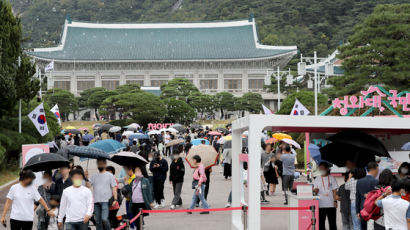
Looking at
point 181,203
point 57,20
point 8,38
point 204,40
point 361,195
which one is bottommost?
point 181,203

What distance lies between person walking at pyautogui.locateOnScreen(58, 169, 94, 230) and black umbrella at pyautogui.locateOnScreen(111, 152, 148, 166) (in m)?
2.40

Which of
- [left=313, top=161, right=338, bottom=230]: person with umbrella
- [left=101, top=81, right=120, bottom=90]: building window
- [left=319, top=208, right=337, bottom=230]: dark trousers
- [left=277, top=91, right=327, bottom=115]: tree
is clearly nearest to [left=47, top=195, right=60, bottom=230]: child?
[left=313, top=161, right=338, bottom=230]: person with umbrella

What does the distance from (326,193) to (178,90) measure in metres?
48.7

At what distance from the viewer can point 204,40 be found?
77.2 meters

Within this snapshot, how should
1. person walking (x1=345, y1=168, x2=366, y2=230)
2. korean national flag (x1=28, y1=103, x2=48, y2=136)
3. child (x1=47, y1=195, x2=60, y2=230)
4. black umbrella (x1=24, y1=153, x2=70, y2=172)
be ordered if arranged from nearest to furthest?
person walking (x1=345, y1=168, x2=366, y2=230)
child (x1=47, y1=195, x2=60, y2=230)
black umbrella (x1=24, y1=153, x2=70, y2=172)
korean national flag (x1=28, y1=103, x2=48, y2=136)

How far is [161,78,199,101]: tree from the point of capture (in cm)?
5562

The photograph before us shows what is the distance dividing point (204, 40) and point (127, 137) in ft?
157

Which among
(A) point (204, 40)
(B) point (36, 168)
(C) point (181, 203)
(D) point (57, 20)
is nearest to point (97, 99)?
(A) point (204, 40)

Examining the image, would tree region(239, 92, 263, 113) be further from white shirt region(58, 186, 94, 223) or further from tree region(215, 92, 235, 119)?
white shirt region(58, 186, 94, 223)

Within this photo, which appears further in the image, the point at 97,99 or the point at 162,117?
the point at 97,99

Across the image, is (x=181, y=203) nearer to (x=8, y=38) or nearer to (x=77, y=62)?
(x=8, y=38)

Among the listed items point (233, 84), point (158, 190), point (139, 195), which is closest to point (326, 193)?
point (139, 195)

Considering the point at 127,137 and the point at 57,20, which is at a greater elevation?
the point at 57,20

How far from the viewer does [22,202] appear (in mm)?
8562
